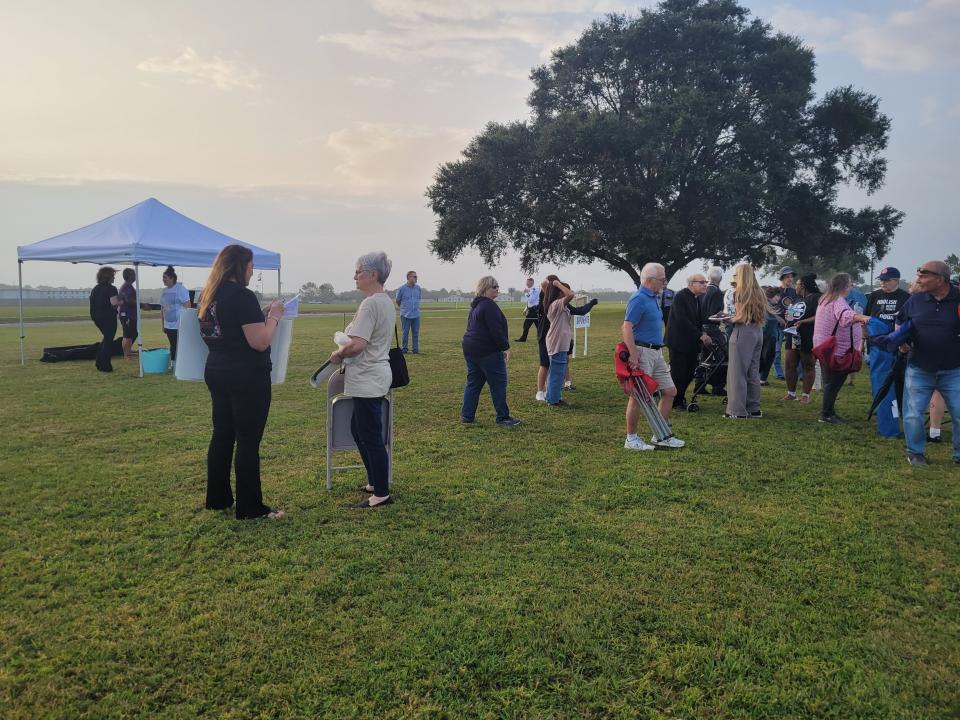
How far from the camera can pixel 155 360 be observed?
1187cm

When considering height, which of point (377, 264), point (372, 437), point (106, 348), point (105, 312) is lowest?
point (372, 437)

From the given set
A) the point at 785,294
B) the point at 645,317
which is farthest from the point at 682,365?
the point at 785,294

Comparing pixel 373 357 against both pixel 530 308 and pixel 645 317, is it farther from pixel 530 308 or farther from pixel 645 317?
pixel 530 308

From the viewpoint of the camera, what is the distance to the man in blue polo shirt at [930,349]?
5676 mm

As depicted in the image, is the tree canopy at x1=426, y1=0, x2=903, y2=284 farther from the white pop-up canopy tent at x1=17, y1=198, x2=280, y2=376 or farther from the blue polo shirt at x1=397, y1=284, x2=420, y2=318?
the white pop-up canopy tent at x1=17, y1=198, x2=280, y2=376

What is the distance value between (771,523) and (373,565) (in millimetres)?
2875

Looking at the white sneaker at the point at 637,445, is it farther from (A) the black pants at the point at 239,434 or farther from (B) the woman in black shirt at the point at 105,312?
(B) the woman in black shirt at the point at 105,312

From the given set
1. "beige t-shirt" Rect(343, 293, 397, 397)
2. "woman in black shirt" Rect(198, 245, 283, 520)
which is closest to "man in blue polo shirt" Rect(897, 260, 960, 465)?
"beige t-shirt" Rect(343, 293, 397, 397)

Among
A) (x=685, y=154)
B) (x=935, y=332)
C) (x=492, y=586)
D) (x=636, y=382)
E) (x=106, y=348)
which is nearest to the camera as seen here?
(x=492, y=586)

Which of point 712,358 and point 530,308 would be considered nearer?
point 712,358

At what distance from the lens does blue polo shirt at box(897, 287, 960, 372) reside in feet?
18.6

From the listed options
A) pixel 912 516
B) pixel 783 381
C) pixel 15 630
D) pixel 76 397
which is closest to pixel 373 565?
pixel 15 630

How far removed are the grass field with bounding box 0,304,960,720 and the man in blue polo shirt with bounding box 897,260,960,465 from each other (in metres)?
0.42

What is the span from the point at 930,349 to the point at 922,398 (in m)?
0.50
